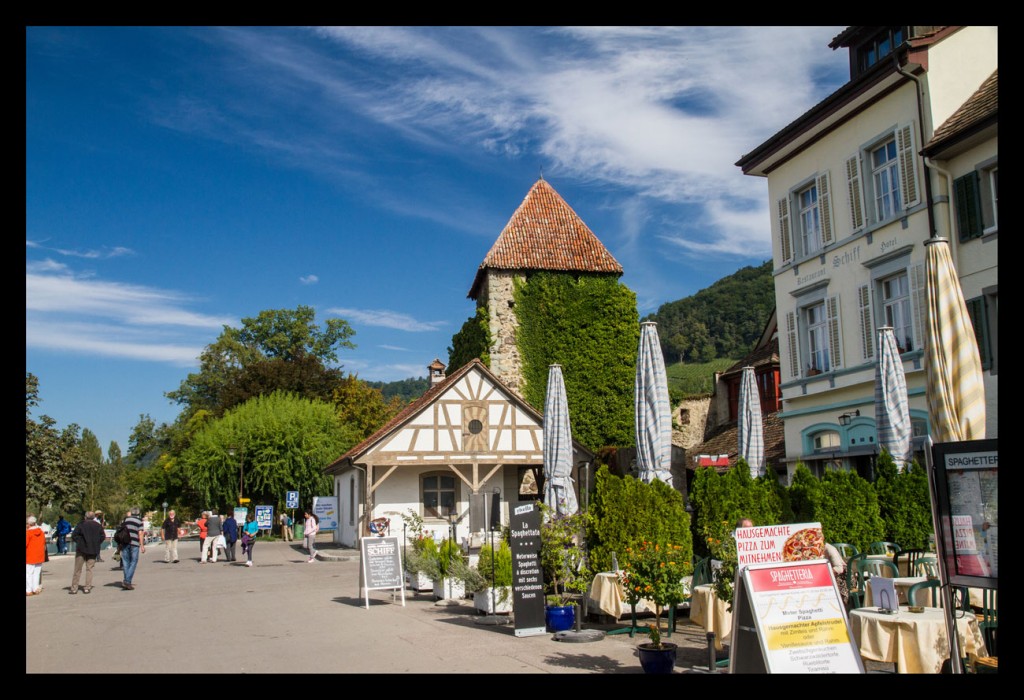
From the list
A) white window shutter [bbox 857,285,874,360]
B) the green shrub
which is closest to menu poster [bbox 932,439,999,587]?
the green shrub

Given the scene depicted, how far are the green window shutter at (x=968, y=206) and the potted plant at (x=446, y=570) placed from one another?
39.5 feet

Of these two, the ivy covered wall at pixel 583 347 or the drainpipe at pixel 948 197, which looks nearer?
the drainpipe at pixel 948 197

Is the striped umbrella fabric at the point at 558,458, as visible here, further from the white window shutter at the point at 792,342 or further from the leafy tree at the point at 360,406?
the leafy tree at the point at 360,406

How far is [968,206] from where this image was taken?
58.2 feet

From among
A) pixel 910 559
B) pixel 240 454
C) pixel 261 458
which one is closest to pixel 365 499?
pixel 261 458

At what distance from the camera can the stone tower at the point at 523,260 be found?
34.8 m

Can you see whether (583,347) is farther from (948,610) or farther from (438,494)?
(948,610)

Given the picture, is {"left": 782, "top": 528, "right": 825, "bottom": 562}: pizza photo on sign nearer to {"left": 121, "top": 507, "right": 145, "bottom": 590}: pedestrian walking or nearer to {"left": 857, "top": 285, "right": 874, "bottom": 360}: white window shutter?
{"left": 857, "top": 285, "right": 874, "bottom": 360}: white window shutter

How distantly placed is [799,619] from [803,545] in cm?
186

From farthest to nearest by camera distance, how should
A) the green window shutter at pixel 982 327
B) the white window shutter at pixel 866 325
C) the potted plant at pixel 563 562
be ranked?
the white window shutter at pixel 866 325, the green window shutter at pixel 982 327, the potted plant at pixel 563 562

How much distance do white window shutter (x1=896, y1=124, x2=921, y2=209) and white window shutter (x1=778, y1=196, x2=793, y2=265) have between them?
189 inches

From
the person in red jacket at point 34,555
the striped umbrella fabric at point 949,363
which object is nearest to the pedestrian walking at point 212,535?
the person in red jacket at point 34,555

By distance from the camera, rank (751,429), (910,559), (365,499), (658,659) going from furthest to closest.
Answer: (365,499)
(751,429)
(910,559)
(658,659)
